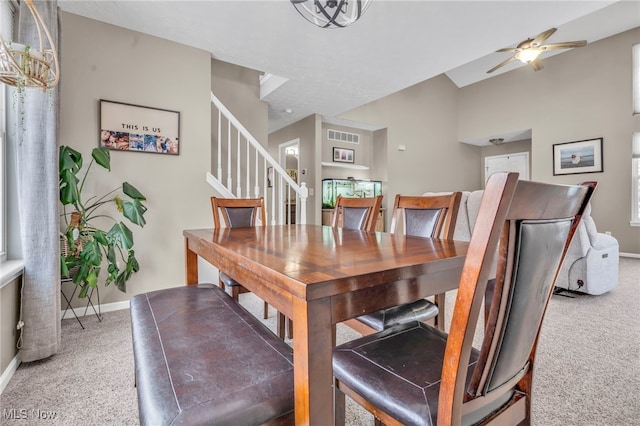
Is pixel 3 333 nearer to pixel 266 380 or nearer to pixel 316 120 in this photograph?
pixel 266 380

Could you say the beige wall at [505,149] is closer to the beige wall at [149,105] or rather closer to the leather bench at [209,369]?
the beige wall at [149,105]

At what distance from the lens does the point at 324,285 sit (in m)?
0.67

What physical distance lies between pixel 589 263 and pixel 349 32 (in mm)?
3216

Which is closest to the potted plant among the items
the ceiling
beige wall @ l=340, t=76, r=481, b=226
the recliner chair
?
the ceiling

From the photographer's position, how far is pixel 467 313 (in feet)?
1.83

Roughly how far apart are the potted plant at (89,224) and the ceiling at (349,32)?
52.8 inches

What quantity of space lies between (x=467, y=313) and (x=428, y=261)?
1.10ft

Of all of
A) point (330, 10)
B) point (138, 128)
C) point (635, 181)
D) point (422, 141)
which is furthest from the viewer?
point (422, 141)

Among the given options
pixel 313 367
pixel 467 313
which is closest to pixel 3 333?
pixel 313 367

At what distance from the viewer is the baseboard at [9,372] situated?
155 centimetres

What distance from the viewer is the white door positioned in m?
7.40

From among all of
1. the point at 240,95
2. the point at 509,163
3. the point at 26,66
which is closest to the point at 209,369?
the point at 26,66

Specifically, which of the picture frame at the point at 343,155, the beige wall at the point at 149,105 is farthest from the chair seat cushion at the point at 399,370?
the picture frame at the point at 343,155

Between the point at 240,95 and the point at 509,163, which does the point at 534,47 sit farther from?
the point at 240,95
